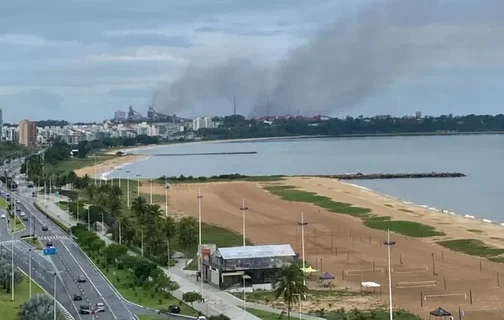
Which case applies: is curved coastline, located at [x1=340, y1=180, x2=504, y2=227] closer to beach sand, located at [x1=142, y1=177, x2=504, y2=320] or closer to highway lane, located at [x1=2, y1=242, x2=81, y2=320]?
beach sand, located at [x1=142, y1=177, x2=504, y2=320]

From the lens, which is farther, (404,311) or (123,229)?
(123,229)

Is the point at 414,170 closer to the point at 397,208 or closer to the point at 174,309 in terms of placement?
the point at 397,208

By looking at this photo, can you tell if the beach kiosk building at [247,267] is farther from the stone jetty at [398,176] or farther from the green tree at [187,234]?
the stone jetty at [398,176]

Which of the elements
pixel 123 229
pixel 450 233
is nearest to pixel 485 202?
pixel 450 233

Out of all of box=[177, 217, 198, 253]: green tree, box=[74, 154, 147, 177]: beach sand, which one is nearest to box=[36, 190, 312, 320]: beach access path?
box=[177, 217, 198, 253]: green tree

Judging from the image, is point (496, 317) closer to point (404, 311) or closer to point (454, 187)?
point (404, 311)

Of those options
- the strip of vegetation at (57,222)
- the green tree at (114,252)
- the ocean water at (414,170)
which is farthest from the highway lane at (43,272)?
the ocean water at (414,170)
